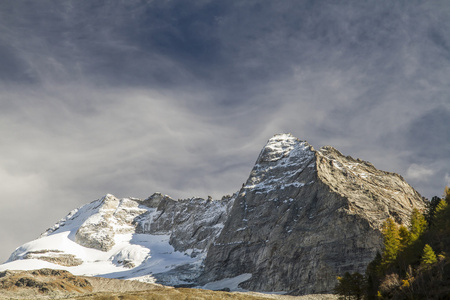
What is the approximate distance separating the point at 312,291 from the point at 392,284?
315 feet

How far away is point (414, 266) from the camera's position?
6994cm

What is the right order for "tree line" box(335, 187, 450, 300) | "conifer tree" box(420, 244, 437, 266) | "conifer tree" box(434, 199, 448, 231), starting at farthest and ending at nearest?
1. "conifer tree" box(434, 199, 448, 231)
2. "conifer tree" box(420, 244, 437, 266)
3. "tree line" box(335, 187, 450, 300)

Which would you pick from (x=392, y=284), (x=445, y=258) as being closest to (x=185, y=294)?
(x=392, y=284)

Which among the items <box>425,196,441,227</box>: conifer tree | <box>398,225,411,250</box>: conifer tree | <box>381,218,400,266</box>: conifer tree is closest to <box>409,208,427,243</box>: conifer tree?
<box>398,225,411,250</box>: conifer tree

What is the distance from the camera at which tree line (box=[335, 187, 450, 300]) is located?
57281 mm

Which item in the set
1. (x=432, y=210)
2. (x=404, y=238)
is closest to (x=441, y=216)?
(x=404, y=238)

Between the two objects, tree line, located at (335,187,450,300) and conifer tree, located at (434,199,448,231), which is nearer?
tree line, located at (335,187,450,300)

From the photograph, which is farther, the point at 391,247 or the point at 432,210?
the point at 432,210

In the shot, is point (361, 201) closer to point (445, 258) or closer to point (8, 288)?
point (445, 258)

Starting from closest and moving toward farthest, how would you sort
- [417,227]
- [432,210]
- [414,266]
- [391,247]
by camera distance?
[414,266] → [391,247] → [417,227] → [432,210]

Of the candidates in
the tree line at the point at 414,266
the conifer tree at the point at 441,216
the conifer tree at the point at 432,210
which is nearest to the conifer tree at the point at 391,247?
the tree line at the point at 414,266

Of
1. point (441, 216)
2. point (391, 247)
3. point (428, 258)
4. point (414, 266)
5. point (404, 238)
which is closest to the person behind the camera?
point (428, 258)

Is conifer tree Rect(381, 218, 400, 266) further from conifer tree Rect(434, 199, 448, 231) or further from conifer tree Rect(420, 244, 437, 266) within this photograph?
conifer tree Rect(420, 244, 437, 266)

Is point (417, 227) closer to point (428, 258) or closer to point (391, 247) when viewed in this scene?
point (391, 247)
